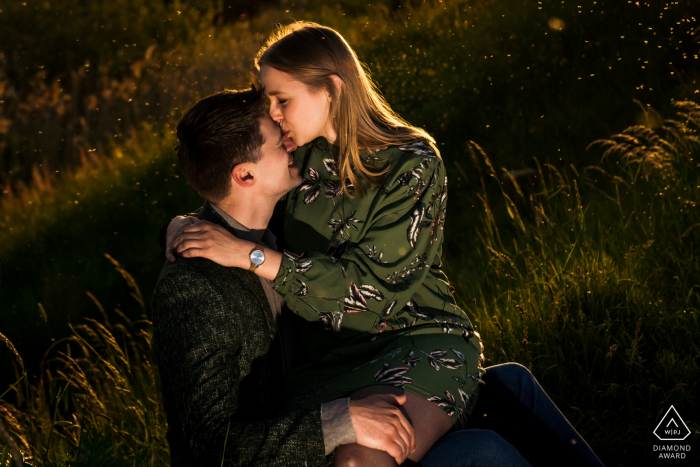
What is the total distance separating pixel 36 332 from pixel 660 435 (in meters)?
6.79

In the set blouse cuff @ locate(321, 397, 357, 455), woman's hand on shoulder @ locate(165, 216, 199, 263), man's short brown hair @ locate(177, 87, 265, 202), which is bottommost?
blouse cuff @ locate(321, 397, 357, 455)

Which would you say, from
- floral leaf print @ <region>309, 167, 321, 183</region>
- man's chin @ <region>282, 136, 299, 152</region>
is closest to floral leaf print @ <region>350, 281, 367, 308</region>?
floral leaf print @ <region>309, 167, 321, 183</region>

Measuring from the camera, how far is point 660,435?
3.15 meters

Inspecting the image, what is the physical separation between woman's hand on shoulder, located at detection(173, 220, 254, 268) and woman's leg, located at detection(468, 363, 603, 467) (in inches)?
52.3

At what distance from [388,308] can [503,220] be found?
12.0 ft

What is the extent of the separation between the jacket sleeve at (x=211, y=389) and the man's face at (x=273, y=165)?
652mm

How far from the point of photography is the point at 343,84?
2906 mm

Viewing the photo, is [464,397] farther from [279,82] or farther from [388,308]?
[279,82]

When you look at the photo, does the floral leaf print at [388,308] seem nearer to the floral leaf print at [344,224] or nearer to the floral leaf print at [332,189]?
the floral leaf print at [344,224]

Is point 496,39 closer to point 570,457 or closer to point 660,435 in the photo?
point 660,435

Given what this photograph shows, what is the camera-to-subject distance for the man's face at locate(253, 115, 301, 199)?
2.80 metres

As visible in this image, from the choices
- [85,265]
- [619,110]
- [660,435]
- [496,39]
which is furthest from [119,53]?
[660,435]

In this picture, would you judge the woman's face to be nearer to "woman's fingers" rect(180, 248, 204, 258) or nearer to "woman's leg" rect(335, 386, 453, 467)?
"woman's fingers" rect(180, 248, 204, 258)

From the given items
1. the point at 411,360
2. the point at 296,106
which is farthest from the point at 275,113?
the point at 411,360
